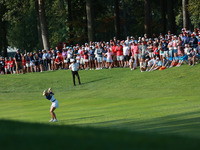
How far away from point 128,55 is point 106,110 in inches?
572

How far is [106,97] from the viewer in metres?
26.0

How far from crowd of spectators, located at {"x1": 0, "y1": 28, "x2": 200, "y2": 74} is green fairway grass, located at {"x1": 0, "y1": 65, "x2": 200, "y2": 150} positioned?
2.88 ft

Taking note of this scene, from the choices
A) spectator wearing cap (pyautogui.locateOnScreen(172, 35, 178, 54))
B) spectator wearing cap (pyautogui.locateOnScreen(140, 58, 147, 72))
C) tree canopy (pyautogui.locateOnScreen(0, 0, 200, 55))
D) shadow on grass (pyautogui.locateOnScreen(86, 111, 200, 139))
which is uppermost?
tree canopy (pyautogui.locateOnScreen(0, 0, 200, 55))

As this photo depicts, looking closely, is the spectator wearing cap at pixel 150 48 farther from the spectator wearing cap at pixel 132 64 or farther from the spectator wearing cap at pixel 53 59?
the spectator wearing cap at pixel 53 59

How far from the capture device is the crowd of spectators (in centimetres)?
2938

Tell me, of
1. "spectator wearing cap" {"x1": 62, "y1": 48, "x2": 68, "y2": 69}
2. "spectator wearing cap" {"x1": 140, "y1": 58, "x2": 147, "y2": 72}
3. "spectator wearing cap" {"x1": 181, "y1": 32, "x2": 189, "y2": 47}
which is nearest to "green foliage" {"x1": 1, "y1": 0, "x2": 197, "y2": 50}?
"spectator wearing cap" {"x1": 181, "y1": 32, "x2": 189, "y2": 47}

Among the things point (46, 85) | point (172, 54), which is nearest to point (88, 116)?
point (172, 54)

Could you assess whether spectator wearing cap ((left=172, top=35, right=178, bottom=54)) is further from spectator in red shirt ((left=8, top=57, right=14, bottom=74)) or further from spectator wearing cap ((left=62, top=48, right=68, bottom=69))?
spectator in red shirt ((left=8, top=57, right=14, bottom=74))

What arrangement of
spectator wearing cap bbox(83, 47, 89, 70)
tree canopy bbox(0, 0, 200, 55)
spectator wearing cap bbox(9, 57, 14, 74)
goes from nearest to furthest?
spectator wearing cap bbox(83, 47, 89, 70) → spectator wearing cap bbox(9, 57, 14, 74) → tree canopy bbox(0, 0, 200, 55)

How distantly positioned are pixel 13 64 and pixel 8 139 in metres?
36.1

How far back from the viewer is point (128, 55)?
3294cm

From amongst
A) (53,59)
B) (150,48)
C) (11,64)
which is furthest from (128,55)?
(11,64)

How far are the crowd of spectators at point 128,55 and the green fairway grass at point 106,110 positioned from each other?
876mm

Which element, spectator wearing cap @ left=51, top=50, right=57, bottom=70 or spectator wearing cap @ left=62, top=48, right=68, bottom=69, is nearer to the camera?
spectator wearing cap @ left=62, top=48, right=68, bottom=69
